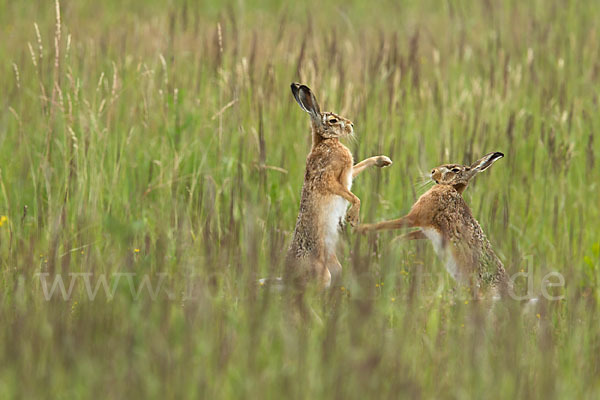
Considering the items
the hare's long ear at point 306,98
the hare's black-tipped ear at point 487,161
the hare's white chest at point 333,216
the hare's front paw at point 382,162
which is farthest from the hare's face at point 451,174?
the hare's long ear at point 306,98

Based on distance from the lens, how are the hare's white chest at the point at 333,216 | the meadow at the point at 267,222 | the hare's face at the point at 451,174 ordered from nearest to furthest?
the meadow at the point at 267,222
the hare's white chest at the point at 333,216
the hare's face at the point at 451,174

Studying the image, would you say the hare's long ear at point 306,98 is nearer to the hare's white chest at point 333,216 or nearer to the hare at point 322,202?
the hare at point 322,202

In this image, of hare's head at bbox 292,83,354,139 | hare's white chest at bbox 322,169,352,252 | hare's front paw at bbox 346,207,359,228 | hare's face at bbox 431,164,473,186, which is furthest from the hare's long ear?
hare's face at bbox 431,164,473,186

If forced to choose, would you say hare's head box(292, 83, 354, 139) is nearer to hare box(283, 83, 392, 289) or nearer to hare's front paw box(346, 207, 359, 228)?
hare box(283, 83, 392, 289)

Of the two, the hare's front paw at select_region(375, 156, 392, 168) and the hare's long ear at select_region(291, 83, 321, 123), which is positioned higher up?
the hare's long ear at select_region(291, 83, 321, 123)

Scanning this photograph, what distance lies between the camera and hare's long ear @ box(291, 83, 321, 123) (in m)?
4.26

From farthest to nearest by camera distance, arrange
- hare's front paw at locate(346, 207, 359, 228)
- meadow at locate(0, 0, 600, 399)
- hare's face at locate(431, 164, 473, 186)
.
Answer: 1. hare's face at locate(431, 164, 473, 186)
2. hare's front paw at locate(346, 207, 359, 228)
3. meadow at locate(0, 0, 600, 399)

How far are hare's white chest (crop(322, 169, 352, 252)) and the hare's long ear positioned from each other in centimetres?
36

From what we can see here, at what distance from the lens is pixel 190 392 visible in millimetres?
3168

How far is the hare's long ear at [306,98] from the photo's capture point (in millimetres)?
4263

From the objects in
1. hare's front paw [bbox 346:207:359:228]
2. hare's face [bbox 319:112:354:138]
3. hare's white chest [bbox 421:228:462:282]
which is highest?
hare's face [bbox 319:112:354:138]

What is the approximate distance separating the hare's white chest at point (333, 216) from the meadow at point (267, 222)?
159 mm

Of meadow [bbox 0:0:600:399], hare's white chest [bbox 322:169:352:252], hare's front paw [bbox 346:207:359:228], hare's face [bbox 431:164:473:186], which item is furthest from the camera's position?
hare's face [bbox 431:164:473:186]

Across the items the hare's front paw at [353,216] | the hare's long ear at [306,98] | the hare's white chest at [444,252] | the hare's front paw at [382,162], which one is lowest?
the hare's white chest at [444,252]
